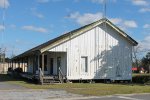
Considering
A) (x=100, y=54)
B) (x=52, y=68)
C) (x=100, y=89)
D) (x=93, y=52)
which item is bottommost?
(x=100, y=89)

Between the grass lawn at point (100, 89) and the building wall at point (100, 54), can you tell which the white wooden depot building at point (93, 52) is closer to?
the building wall at point (100, 54)

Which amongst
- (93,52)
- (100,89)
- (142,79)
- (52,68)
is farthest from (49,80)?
(142,79)

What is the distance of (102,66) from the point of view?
120 feet

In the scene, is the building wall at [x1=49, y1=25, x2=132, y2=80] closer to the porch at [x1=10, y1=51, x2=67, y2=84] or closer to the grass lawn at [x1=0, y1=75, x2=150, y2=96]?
the porch at [x1=10, y1=51, x2=67, y2=84]

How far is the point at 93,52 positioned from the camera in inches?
1420

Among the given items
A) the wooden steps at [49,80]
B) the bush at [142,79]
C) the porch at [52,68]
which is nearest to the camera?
the wooden steps at [49,80]

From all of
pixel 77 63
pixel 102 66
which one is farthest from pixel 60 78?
pixel 102 66

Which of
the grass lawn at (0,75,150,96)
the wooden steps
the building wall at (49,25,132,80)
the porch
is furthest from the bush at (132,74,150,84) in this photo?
the wooden steps

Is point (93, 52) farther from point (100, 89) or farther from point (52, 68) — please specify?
point (100, 89)

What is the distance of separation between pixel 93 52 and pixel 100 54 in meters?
0.84

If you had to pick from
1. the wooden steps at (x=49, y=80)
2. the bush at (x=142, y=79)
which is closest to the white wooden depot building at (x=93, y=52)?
the bush at (x=142, y=79)

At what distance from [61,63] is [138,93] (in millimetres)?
14092

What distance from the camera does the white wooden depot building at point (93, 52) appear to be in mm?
35094

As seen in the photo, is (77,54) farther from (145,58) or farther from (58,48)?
(145,58)
